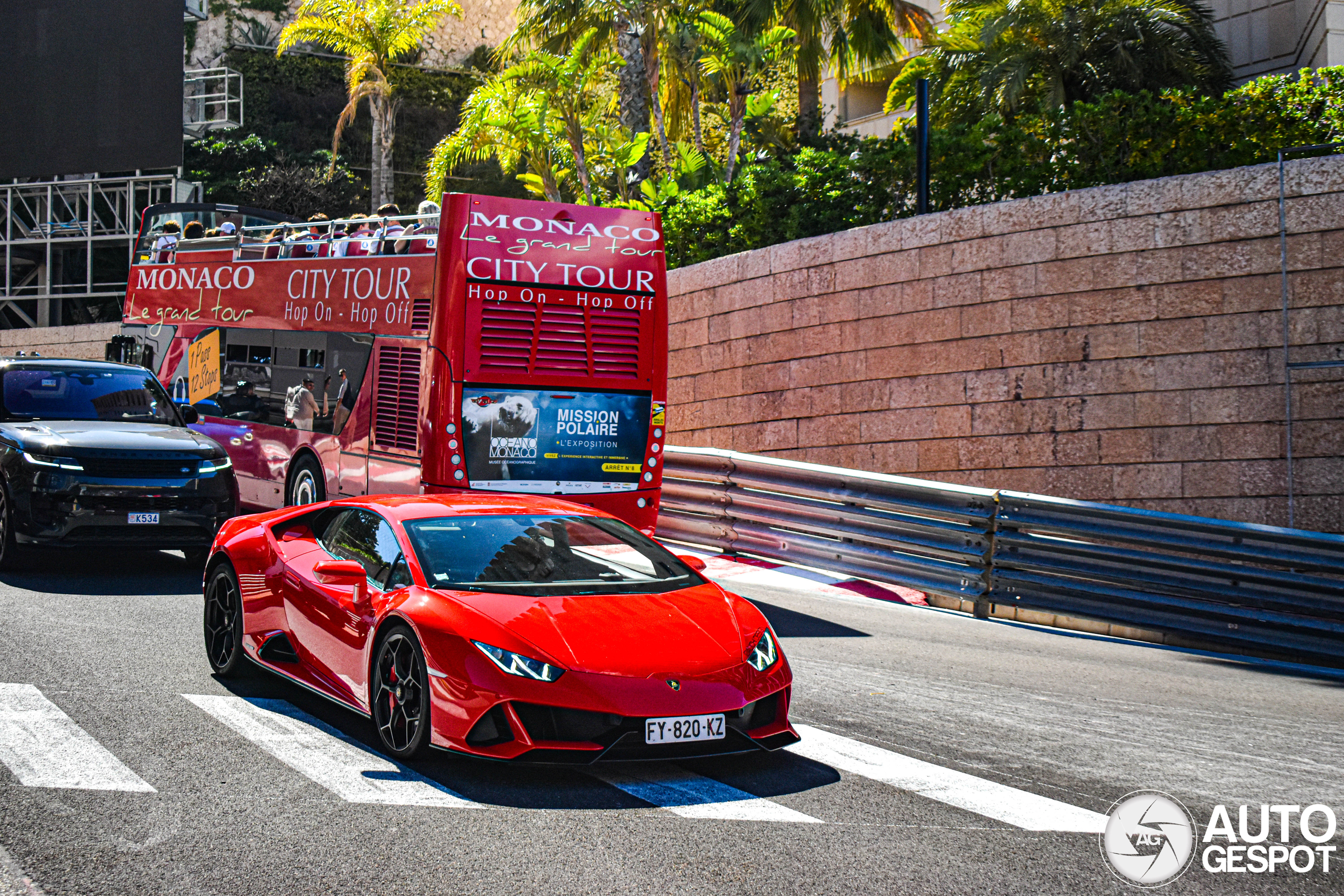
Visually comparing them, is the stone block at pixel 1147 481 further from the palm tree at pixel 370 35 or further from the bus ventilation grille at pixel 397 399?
the palm tree at pixel 370 35

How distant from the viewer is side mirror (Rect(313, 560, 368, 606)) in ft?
20.5

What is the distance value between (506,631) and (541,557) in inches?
40.3

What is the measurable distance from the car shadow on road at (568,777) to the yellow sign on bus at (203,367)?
11.4m

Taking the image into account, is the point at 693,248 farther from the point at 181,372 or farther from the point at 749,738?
the point at 749,738

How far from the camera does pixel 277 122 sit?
164 ft

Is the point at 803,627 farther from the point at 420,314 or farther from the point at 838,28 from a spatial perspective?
the point at 838,28

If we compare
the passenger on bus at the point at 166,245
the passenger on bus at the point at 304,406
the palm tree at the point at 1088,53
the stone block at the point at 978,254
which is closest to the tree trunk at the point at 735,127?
the palm tree at the point at 1088,53

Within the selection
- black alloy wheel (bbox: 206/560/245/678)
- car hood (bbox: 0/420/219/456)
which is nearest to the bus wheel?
car hood (bbox: 0/420/219/456)

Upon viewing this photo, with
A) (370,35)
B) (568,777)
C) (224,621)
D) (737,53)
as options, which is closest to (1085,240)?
(224,621)

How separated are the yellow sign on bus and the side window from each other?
10589 millimetres

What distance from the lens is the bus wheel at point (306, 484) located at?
46.7 feet

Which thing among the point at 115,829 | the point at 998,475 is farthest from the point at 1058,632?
the point at 115,829

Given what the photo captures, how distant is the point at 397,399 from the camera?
12586mm

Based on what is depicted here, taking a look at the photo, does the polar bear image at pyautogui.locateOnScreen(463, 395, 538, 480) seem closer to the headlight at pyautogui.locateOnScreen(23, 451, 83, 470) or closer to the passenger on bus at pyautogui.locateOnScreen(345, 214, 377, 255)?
the passenger on bus at pyautogui.locateOnScreen(345, 214, 377, 255)
